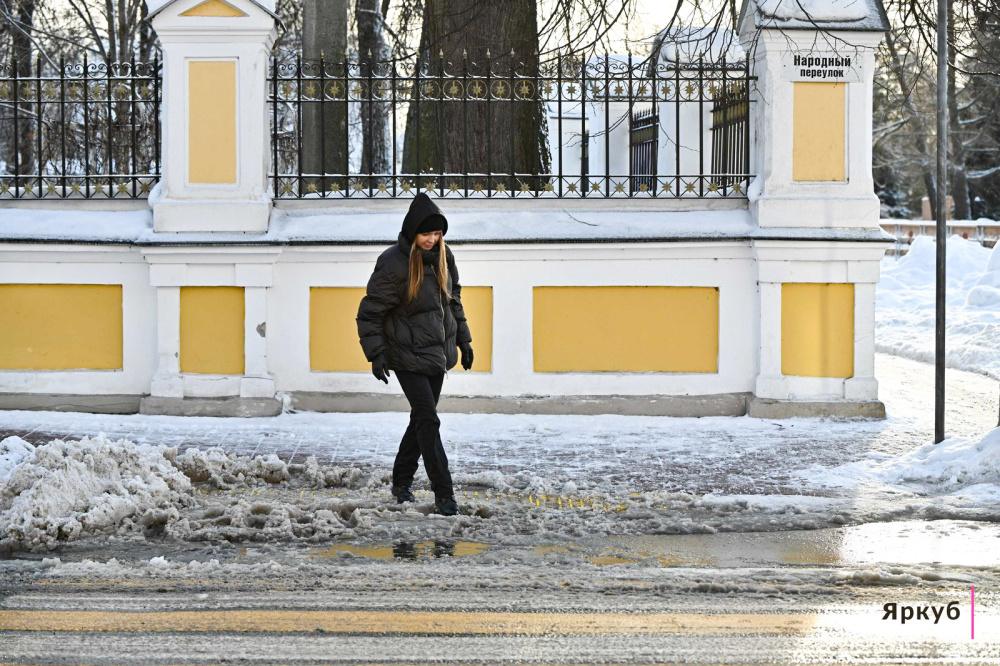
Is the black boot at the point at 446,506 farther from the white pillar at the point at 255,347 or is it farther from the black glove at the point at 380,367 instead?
the white pillar at the point at 255,347

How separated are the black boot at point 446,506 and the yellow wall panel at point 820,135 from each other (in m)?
4.69

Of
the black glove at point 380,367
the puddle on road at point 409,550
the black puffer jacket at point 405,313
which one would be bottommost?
the puddle on road at point 409,550

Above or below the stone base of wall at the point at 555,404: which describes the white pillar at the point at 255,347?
above

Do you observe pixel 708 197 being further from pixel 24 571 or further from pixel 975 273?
pixel 975 273

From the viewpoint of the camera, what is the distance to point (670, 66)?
10.7m

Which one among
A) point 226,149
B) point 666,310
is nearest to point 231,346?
point 226,149

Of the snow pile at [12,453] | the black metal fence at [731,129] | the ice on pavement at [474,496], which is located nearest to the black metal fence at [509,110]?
the black metal fence at [731,129]

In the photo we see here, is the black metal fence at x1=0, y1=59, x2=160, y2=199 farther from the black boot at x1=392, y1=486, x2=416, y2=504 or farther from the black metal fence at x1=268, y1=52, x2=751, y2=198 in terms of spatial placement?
the black boot at x1=392, y1=486, x2=416, y2=504

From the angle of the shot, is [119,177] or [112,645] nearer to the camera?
[112,645]

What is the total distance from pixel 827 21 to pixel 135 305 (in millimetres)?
5848

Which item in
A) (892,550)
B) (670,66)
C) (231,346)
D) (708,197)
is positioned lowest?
(892,550)

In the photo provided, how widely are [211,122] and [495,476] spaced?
4.13m

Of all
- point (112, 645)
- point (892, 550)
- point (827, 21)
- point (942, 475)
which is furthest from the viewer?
point (827, 21)

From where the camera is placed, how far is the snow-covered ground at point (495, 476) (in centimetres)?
683
